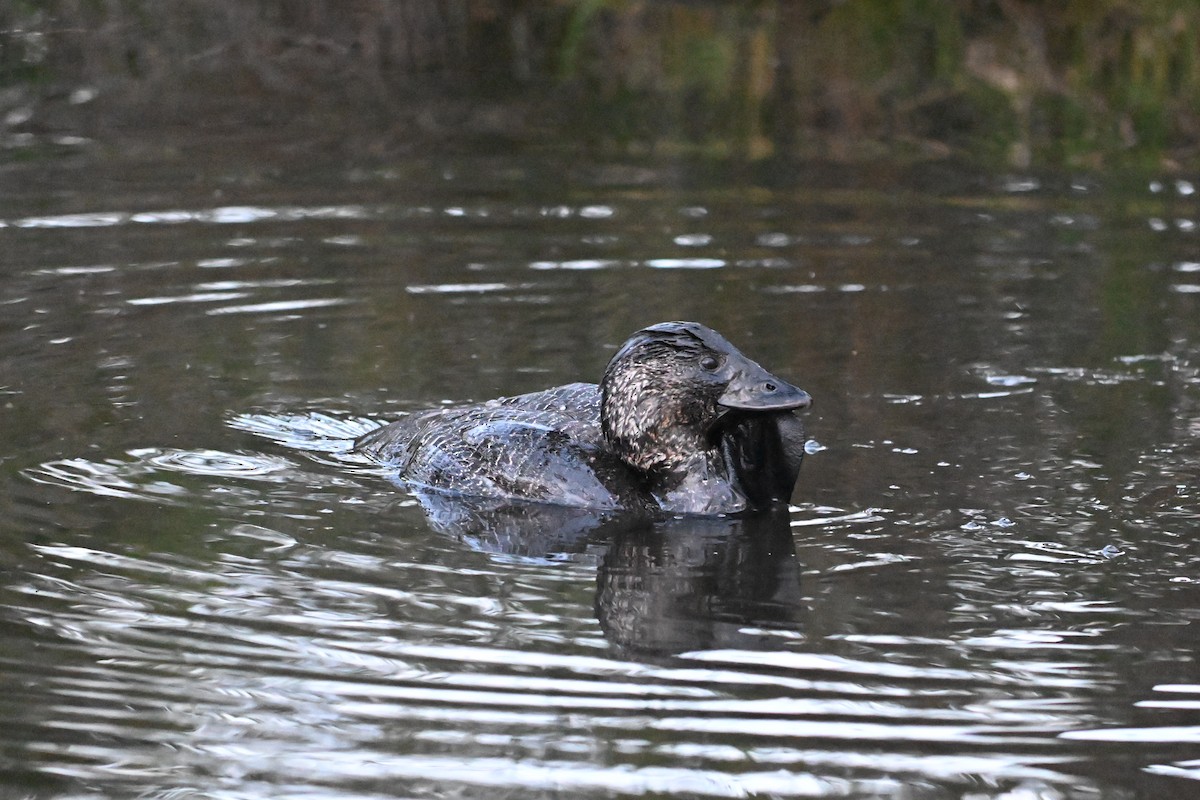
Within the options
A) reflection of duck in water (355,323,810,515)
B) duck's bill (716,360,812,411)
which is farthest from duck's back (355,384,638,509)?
duck's bill (716,360,812,411)

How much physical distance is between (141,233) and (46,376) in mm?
2790

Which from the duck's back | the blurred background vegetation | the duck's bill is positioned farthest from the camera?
the blurred background vegetation

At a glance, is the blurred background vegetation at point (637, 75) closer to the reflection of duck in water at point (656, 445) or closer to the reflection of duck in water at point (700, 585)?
the reflection of duck in water at point (656, 445)

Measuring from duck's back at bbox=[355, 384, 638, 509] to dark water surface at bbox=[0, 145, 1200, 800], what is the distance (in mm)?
202

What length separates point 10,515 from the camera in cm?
659

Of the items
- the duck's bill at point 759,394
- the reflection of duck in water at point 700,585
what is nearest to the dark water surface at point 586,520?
the reflection of duck in water at point 700,585

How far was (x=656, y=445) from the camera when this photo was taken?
692cm

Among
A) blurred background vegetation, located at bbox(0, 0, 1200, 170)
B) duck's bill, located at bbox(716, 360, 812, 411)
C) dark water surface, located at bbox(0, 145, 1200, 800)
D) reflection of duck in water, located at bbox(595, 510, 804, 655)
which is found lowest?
reflection of duck in water, located at bbox(595, 510, 804, 655)

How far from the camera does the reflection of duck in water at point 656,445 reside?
6.81 m

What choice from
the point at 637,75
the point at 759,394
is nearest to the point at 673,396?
the point at 759,394

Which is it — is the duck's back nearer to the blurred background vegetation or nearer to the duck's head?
the duck's head

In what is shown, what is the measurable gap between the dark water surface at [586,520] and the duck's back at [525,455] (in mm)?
202

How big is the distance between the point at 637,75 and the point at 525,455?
8577mm

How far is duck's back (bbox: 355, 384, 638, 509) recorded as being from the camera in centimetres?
696
